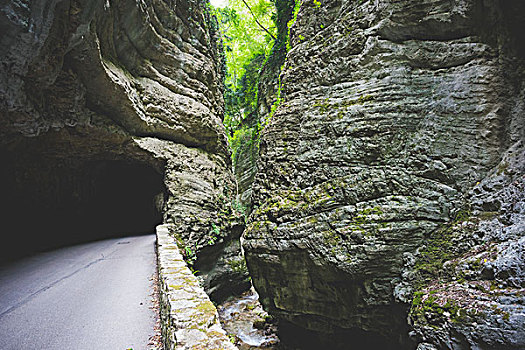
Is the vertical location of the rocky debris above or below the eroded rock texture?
below

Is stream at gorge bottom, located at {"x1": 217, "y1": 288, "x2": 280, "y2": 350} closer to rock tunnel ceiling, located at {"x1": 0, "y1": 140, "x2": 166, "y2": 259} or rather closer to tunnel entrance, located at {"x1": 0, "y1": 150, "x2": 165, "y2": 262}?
rock tunnel ceiling, located at {"x1": 0, "y1": 140, "x2": 166, "y2": 259}

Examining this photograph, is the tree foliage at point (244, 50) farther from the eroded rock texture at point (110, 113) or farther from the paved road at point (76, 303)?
the paved road at point (76, 303)

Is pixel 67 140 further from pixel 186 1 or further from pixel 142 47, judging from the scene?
pixel 186 1

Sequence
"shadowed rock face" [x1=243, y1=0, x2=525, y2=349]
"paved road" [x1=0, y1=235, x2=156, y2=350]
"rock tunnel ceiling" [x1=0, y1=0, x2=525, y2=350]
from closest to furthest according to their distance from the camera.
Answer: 1. "paved road" [x1=0, y1=235, x2=156, y2=350]
2. "rock tunnel ceiling" [x1=0, y1=0, x2=525, y2=350]
3. "shadowed rock face" [x1=243, y1=0, x2=525, y2=349]

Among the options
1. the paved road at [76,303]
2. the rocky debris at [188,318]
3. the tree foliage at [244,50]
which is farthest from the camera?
the tree foliage at [244,50]

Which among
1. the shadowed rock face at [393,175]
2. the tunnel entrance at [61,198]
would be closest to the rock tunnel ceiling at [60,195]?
the tunnel entrance at [61,198]

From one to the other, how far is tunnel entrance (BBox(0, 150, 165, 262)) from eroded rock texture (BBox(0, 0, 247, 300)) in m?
0.05

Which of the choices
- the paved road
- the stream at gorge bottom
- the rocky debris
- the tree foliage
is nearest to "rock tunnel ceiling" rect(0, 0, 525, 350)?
the stream at gorge bottom

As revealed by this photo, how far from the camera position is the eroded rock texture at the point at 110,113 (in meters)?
5.63

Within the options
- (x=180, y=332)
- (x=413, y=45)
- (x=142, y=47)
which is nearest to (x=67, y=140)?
(x=142, y=47)

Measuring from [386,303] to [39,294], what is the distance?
6.63 metres

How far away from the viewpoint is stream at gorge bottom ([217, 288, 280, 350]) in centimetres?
840

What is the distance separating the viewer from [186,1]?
11.8 m

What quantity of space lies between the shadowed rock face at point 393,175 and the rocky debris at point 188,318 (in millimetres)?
2960
